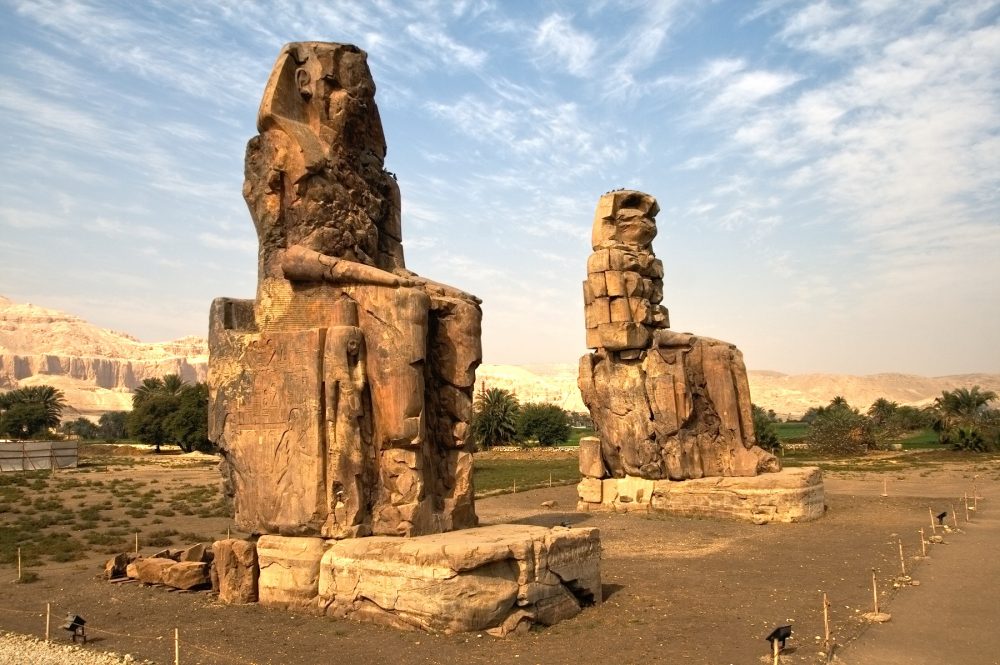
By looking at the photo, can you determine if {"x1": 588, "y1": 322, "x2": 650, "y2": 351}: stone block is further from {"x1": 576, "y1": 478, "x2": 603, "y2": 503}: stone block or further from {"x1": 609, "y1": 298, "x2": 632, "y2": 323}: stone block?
{"x1": 576, "y1": 478, "x2": 603, "y2": 503}: stone block

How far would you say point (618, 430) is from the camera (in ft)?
55.7

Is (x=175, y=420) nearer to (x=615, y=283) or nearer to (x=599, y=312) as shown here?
(x=599, y=312)

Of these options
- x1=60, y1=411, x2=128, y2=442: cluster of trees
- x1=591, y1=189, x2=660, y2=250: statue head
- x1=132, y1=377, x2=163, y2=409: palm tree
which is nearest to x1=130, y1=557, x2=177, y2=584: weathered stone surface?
x1=591, y1=189, x2=660, y2=250: statue head

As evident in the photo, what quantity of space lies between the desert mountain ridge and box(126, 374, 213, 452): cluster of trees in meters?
74.2

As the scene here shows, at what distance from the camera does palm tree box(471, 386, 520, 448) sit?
4381cm

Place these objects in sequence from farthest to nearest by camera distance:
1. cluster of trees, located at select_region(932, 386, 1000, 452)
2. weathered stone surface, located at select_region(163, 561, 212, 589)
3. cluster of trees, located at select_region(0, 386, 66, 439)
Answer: cluster of trees, located at select_region(0, 386, 66, 439) < cluster of trees, located at select_region(932, 386, 1000, 452) < weathered stone surface, located at select_region(163, 561, 212, 589)

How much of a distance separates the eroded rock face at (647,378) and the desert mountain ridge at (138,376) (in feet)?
326

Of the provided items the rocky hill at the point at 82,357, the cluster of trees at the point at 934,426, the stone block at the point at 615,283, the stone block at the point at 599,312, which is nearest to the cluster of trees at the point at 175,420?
the cluster of trees at the point at 934,426

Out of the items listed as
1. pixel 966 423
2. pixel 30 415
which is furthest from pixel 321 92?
pixel 30 415

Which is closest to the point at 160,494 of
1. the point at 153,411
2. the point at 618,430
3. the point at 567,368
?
the point at 618,430

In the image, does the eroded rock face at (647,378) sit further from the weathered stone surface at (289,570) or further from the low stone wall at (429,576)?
the weathered stone surface at (289,570)

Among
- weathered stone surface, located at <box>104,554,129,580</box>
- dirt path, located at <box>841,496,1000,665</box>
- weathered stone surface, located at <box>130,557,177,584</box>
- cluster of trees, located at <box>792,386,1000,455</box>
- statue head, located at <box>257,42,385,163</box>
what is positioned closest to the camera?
dirt path, located at <box>841,496,1000,665</box>

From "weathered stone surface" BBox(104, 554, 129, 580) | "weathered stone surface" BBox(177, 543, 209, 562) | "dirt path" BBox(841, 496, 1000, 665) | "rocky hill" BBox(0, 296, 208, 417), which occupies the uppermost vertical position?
"rocky hill" BBox(0, 296, 208, 417)

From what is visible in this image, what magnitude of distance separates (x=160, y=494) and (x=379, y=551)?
17.5m
